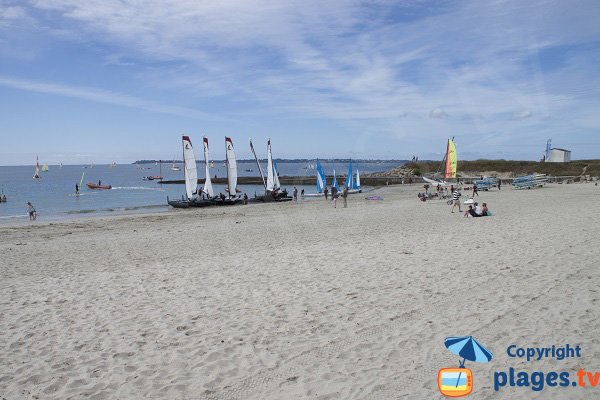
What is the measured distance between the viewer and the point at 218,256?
561 inches

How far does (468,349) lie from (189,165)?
3997 cm

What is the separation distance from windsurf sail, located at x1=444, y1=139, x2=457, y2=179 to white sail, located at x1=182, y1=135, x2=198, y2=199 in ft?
79.3

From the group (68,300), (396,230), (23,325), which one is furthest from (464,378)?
(396,230)

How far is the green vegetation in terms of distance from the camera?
80188mm

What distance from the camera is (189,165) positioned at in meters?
43.5

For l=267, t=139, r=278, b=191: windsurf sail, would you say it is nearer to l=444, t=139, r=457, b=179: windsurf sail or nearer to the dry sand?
l=444, t=139, r=457, b=179: windsurf sail

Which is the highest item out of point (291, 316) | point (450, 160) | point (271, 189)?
point (450, 160)

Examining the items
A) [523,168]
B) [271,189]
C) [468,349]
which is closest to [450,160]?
[271,189]

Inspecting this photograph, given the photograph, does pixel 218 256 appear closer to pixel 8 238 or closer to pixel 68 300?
pixel 68 300

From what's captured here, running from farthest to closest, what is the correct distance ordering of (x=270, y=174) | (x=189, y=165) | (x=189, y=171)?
(x=270, y=174) → (x=189, y=171) → (x=189, y=165)

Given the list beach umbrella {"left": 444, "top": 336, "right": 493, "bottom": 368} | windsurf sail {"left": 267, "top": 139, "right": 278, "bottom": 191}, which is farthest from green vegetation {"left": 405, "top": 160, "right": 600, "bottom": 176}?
beach umbrella {"left": 444, "top": 336, "right": 493, "bottom": 368}

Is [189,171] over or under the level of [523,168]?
under

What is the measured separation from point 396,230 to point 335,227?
320 centimetres

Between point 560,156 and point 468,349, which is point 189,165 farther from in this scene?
point 560,156
